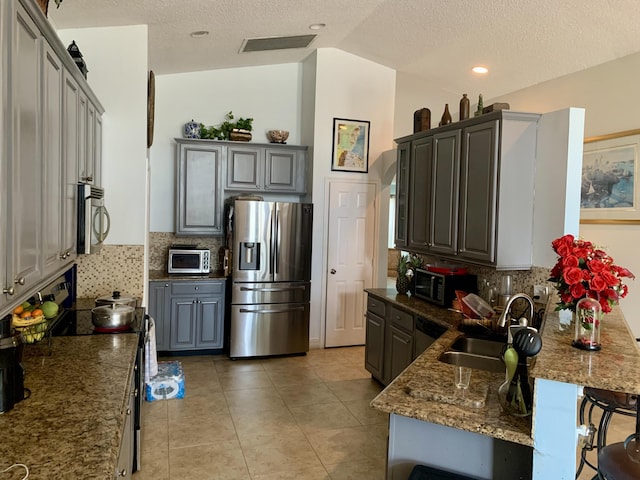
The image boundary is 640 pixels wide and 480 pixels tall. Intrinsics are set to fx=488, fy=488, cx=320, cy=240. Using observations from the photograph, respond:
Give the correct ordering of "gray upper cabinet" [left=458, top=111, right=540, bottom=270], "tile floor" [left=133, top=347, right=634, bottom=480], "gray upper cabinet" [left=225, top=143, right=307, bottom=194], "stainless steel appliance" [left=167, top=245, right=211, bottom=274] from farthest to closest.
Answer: "gray upper cabinet" [left=225, top=143, right=307, bottom=194] → "stainless steel appliance" [left=167, top=245, right=211, bottom=274] → "gray upper cabinet" [left=458, top=111, right=540, bottom=270] → "tile floor" [left=133, top=347, right=634, bottom=480]

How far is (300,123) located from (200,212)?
1.69 m

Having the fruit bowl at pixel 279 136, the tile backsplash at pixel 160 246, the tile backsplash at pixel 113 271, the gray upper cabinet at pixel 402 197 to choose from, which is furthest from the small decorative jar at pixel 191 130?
the gray upper cabinet at pixel 402 197

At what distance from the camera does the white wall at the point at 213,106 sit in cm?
560

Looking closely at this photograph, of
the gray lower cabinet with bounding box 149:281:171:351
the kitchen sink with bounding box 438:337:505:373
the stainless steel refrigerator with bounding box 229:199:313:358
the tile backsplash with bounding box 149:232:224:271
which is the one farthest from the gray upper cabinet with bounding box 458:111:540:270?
the tile backsplash with bounding box 149:232:224:271

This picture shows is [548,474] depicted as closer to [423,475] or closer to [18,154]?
[423,475]

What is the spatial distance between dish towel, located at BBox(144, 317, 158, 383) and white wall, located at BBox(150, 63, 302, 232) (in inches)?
80.4

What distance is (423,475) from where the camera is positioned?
1.76m

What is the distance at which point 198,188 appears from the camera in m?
5.46

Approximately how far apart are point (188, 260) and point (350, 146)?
7.52 feet

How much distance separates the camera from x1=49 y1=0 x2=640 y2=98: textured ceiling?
11.9 feet

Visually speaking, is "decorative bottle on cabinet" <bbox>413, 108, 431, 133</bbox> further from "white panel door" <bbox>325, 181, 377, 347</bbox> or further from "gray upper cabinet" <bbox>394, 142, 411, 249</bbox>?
"white panel door" <bbox>325, 181, 377, 347</bbox>

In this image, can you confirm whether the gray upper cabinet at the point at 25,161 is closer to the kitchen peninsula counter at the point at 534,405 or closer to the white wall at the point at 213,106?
the kitchen peninsula counter at the point at 534,405

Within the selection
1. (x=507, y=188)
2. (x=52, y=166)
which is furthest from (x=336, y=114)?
(x=52, y=166)

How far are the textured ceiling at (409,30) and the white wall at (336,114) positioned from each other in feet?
0.62
